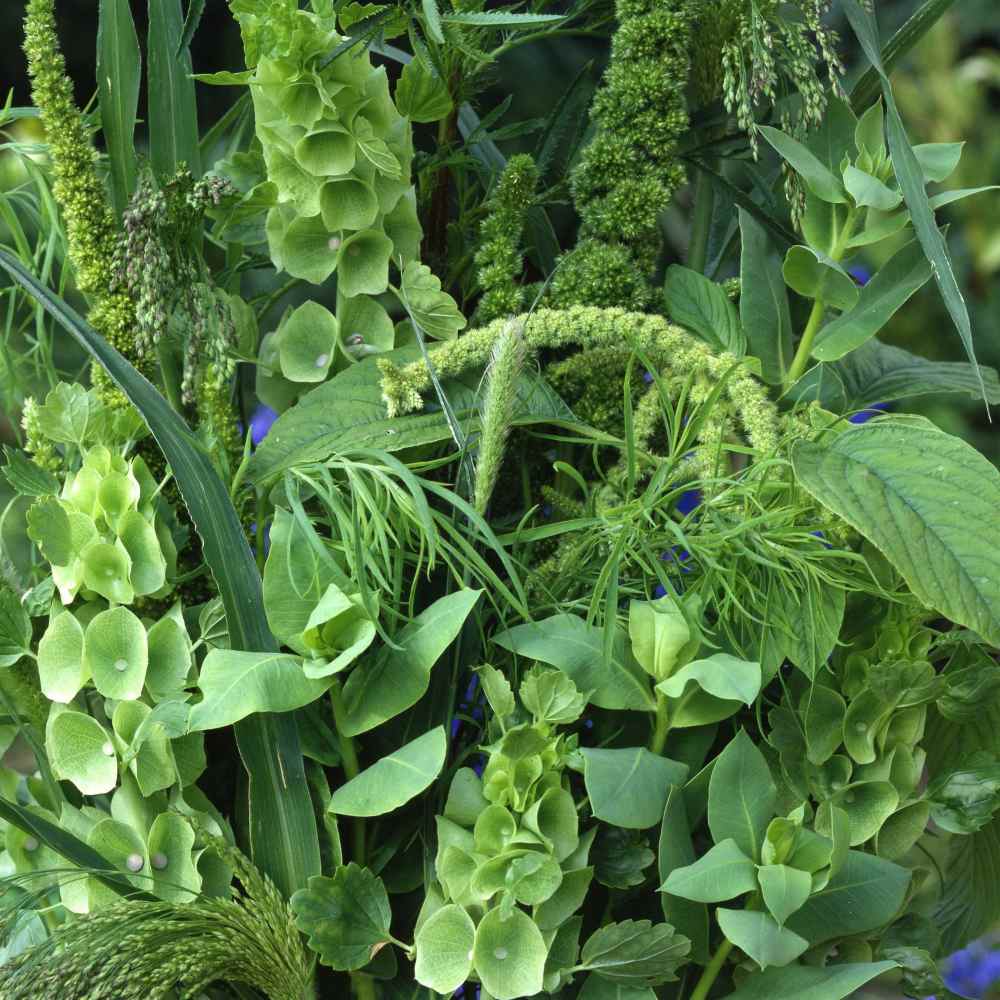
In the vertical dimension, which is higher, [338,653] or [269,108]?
[269,108]

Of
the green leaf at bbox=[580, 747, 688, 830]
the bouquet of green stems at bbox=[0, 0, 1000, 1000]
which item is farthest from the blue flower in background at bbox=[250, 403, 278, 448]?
the green leaf at bbox=[580, 747, 688, 830]

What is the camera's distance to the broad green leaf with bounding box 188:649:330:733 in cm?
41

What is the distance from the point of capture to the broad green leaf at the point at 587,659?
45cm

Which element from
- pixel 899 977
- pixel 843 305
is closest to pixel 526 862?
pixel 899 977

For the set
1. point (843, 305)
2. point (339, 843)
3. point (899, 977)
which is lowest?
point (899, 977)

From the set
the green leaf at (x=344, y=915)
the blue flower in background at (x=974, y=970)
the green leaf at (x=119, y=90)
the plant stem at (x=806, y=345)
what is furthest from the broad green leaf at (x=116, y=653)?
the blue flower in background at (x=974, y=970)

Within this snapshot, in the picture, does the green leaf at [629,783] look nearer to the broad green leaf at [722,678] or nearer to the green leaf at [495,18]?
the broad green leaf at [722,678]

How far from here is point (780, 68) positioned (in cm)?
57

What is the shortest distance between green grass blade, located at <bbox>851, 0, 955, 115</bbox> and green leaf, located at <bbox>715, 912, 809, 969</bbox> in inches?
15.2

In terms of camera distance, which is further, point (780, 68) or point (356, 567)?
point (780, 68)

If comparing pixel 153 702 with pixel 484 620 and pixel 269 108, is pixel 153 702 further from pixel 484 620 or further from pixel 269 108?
pixel 269 108

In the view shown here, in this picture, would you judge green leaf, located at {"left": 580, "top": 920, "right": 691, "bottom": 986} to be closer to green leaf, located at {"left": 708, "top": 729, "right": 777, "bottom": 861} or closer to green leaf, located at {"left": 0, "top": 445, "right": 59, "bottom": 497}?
green leaf, located at {"left": 708, "top": 729, "right": 777, "bottom": 861}

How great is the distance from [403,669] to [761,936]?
0.15 metres

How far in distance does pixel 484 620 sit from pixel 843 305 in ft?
0.70
